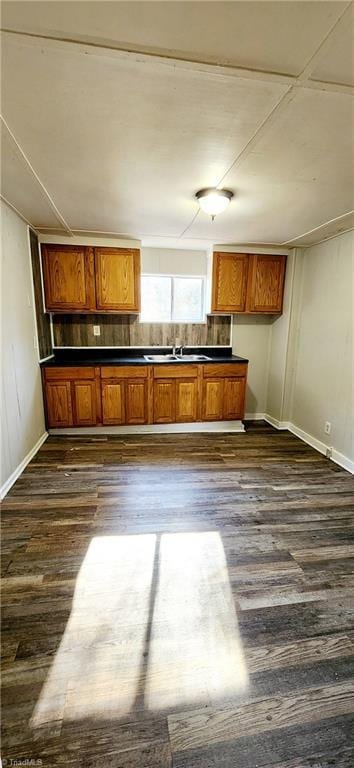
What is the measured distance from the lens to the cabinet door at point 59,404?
363 centimetres

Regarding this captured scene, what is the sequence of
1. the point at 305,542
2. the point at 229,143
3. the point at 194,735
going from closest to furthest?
the point at 194,735 < the point at 229,143 < the point at 305,542

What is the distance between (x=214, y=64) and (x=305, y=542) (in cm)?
249

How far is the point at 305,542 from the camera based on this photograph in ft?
6.75

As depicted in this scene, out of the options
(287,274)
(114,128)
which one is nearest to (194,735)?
(114,128)

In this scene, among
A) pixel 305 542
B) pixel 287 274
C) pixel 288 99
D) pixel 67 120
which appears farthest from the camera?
pixel 287 274

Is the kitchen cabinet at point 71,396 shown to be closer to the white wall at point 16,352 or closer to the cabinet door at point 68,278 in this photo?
the white wall at point 16,352

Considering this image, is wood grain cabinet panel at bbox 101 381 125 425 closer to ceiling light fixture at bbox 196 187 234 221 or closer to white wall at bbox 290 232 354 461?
ceiling light fixture at bbox 196 187 234 221

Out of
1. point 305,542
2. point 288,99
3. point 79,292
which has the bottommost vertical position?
point 305,542

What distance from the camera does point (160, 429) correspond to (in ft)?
13.1

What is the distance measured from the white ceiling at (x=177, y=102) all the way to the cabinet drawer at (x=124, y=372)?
1753 millimetres

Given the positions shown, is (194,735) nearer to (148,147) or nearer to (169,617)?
(169,617)

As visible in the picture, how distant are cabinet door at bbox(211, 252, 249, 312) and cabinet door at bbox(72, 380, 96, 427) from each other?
182cm

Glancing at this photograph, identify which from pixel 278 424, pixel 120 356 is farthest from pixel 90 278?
pixel 278 424

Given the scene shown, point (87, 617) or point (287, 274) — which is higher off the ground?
point (287, 274)
